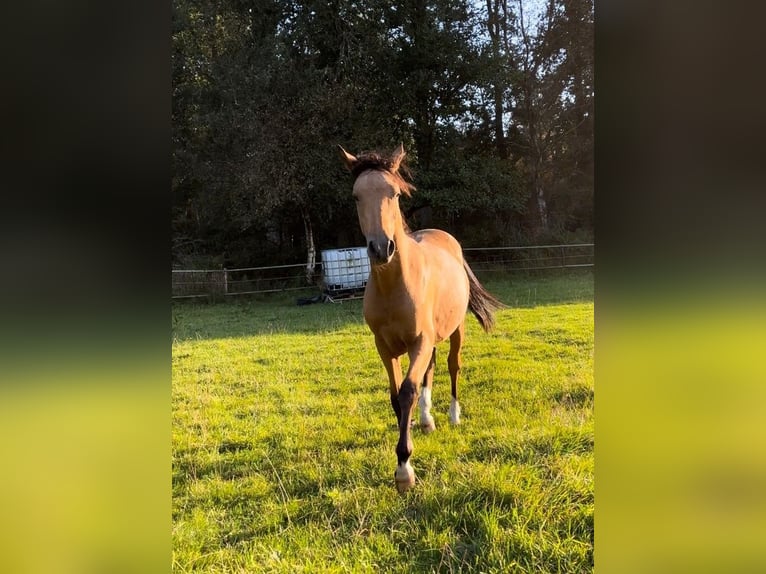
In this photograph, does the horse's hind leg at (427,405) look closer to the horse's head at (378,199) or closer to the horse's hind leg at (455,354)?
the horse's hind leg at (455,354)

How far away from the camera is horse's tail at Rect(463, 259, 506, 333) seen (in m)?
2.08

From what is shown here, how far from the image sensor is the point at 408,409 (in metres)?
1.56

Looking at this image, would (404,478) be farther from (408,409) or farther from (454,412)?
(454,412)

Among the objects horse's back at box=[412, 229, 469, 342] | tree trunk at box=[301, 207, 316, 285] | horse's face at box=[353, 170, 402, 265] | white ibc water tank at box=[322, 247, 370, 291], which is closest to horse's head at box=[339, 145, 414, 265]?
horse's face at box=[353, 170, 402, 265]

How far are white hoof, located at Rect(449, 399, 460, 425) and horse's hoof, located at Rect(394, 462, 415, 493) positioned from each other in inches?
15.1

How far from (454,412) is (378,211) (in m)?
1.00
